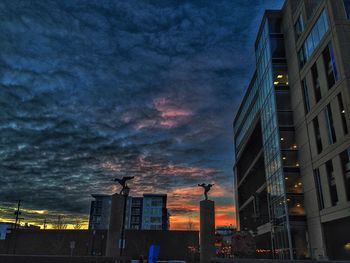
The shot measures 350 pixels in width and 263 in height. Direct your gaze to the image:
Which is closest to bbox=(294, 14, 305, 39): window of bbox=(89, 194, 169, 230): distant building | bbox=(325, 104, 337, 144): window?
bbox=(325, 104, 337, 144): window

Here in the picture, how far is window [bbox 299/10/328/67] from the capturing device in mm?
33406

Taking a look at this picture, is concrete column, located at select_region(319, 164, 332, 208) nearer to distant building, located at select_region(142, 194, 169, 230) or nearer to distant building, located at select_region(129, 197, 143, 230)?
distant building, located at select_region(142, 194, 169, 230)

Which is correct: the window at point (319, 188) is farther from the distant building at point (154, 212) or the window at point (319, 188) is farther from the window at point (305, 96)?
the distant building at point (154, 212)

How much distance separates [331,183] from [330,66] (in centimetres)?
1141

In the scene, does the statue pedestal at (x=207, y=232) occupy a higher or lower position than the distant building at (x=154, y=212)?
lower

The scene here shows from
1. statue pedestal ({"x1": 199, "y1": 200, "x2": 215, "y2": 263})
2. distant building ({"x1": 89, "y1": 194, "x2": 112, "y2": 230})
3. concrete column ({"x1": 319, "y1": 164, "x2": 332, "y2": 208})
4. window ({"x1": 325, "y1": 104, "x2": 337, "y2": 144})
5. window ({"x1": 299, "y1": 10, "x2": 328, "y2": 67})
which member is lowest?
statue pedestal ({"x1": 199, "y1": 200, "x2": 215, "y2": 263})

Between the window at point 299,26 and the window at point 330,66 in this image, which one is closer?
the window at point 330,66

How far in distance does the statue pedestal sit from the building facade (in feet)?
32.5

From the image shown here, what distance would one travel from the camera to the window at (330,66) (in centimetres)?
3131

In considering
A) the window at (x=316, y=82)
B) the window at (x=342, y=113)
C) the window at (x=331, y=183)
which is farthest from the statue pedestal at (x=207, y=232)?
the window at (x=316, y=82)

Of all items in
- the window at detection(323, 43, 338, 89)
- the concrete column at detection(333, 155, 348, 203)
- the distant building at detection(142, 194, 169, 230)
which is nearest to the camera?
the concrete column at detection(333, 155, 348, 203)

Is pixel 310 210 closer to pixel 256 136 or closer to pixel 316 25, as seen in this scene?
pixel 316 25

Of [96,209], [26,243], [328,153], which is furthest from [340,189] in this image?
[96,209]

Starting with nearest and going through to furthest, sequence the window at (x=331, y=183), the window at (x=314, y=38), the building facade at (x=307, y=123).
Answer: the building facade at (x=307, y=123), the window at (x=331, y=183), the window at (x=314, y=38)
